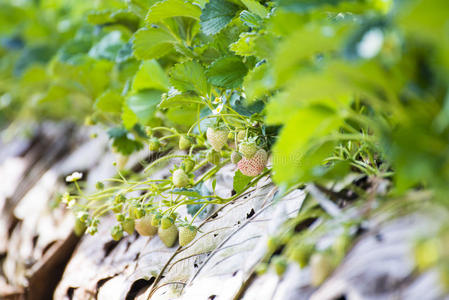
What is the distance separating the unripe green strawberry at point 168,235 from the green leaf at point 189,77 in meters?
0.20

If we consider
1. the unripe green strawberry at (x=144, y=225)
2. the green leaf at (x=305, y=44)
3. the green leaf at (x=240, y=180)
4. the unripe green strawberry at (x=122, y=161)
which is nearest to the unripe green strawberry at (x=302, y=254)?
the green leaf at (x=305, y=44)

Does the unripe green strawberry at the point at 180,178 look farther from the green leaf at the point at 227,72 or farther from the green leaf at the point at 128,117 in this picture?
the green leaf at the point at 128,117

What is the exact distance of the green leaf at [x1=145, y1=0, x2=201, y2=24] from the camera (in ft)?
2.09

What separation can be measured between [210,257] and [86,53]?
0.74 m

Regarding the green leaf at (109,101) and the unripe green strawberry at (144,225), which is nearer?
the unripe green strawberry at (144,225)

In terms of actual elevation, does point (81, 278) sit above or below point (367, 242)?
below

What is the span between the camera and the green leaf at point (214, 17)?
61cm

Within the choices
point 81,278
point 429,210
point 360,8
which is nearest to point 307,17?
point 360,8

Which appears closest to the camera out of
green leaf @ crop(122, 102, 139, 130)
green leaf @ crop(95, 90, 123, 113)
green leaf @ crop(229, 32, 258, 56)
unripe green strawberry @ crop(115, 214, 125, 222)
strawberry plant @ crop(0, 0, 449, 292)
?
strawberry plant @ crop(0, 0, 449, 292)

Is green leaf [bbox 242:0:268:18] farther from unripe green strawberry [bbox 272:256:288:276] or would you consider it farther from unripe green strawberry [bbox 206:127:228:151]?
unripe green strawberry [bbox 272:256:288:276]

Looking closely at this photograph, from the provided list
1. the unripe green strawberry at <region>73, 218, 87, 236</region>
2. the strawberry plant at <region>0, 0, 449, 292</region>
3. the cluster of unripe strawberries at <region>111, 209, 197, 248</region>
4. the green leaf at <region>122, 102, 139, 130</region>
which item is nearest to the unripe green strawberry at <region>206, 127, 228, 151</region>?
the strawberry plant at <region>0, 0, 449, 292</region>

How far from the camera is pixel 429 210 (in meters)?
0.33

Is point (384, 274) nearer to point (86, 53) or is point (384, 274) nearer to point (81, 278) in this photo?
point (81, 278)

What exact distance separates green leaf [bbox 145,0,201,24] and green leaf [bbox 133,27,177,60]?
5 centimetres
